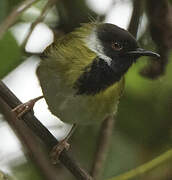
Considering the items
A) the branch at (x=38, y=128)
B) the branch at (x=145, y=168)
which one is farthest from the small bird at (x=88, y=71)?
the branch at (x=38, y=128)

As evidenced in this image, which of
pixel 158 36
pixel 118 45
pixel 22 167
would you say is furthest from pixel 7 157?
pixel 158 36

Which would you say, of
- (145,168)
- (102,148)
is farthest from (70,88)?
(145,168)

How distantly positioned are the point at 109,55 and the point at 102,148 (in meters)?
0.56

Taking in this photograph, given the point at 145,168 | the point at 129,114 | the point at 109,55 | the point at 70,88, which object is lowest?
the point at 129,114

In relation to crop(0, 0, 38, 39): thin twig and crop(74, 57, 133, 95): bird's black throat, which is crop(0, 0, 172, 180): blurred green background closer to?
crop(74, 57, 133, 95): bird's black throat

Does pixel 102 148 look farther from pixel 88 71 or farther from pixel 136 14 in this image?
pixel 136 14

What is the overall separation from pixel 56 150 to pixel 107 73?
1.61 feet

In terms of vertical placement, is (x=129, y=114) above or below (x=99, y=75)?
below

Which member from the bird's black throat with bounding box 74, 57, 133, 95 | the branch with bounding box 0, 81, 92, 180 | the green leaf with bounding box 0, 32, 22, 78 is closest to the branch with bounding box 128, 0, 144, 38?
the bird's black throat with bounding box 74, 57, 133, 95

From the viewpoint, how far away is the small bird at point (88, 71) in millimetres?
2359

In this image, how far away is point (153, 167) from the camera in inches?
87.6

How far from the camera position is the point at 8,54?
2.22 m

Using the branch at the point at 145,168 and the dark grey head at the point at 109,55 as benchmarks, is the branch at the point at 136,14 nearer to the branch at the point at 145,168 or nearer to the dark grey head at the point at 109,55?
the dark grey head at the point at 109,55

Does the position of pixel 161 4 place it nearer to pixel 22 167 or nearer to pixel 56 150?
pixel 56 150
